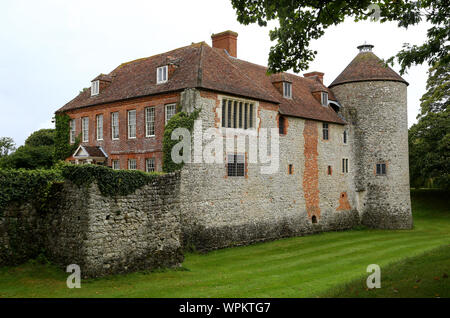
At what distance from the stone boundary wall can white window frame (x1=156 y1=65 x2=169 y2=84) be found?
9698 millimetres

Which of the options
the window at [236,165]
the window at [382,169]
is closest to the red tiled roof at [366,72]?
the window at [382,169]

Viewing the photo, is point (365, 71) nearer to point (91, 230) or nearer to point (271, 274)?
point (271, 274)

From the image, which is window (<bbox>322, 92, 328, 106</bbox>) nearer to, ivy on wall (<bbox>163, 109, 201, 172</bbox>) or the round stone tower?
the round stone tower

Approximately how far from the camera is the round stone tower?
3456 centimetres

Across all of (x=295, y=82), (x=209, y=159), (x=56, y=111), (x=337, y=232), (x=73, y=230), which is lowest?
(x=337, y=232)

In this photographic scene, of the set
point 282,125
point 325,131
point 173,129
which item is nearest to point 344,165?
point 325,131

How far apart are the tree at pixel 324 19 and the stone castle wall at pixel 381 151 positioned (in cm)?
2197
